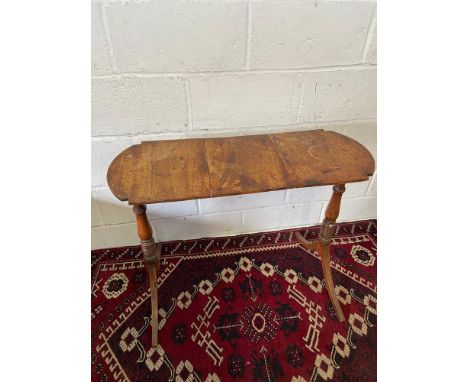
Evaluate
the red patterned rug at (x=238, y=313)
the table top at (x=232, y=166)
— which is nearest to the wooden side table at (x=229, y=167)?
the table top at (x=232, y=166)

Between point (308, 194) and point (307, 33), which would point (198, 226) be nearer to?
point (308, 194)

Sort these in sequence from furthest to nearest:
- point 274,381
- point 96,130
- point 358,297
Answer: point 358,297
point 96,130
point 274,381

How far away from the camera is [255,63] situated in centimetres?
107

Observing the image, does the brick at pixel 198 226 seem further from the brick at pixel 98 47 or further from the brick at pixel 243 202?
the brick at pixel 98 47

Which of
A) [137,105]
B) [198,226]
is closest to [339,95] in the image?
[137,105]

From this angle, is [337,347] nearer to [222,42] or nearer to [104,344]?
[104,344]

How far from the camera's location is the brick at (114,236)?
1451mm

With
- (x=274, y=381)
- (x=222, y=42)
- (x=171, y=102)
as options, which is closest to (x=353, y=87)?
(x=222, y=42)

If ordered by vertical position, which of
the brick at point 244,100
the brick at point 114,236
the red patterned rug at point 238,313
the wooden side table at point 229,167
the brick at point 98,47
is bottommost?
the red patterned rug at point 238,313

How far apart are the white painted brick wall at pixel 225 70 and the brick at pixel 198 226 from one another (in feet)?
0.88

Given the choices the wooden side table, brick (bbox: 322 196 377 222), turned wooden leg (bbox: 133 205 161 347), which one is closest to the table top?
the wooden side table

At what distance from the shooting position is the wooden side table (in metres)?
0.80

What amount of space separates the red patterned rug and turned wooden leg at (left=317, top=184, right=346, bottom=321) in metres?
0.05
